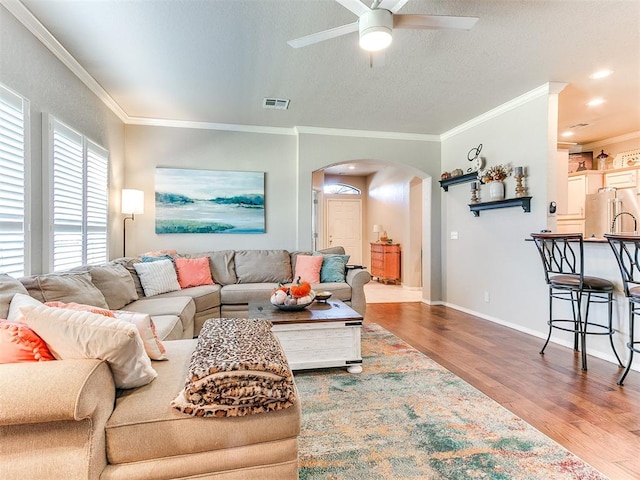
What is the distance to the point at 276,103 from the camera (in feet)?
13.4

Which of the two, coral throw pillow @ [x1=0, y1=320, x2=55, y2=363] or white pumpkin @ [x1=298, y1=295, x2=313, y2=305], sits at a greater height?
coral throw pillow @ [x1=0, y1=320, x2=55, y2=363]

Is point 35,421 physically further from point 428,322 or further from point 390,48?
point 428,322

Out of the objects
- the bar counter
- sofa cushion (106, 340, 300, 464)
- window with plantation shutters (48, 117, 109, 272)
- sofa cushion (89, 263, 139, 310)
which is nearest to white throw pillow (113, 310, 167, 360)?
sofa cushion (106, 340, 300, 464)

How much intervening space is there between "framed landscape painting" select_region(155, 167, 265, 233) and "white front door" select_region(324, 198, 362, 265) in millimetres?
4022

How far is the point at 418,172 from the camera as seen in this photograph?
555 centimetres

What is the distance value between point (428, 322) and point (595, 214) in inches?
123

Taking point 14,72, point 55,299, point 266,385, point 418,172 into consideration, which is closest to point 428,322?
point 418,172

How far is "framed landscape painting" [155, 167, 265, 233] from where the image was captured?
4.77m

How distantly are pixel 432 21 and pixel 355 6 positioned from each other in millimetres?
477

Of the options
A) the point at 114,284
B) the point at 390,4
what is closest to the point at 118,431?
the point at 114,284

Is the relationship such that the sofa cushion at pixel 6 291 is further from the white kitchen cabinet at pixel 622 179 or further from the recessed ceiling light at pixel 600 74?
the white kitchen cabinet at pixel 622 179

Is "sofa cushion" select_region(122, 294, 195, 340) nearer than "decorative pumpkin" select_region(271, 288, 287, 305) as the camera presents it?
Yes

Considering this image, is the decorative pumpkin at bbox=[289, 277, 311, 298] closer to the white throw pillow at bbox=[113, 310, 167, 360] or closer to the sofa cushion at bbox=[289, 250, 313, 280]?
the white throw pillow at bbox=[113, 310, 167, 360]

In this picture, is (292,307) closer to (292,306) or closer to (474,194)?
(292,306)
